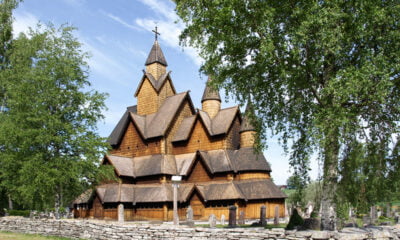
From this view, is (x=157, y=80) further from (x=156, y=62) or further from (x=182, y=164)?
(x=182, y=164)

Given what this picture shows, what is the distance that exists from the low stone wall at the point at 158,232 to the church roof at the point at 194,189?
12895 mm

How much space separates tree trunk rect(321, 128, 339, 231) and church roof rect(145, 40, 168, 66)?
32.4 m

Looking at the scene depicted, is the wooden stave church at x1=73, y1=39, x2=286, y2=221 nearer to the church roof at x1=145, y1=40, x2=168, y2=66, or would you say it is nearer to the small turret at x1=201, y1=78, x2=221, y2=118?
the small turret at x1=201, y1=78, x2=221, y2=118

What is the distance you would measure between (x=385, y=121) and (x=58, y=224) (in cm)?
1573

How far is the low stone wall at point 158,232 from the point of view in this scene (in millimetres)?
10389

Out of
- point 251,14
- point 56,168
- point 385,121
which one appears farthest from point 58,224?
point 385,121

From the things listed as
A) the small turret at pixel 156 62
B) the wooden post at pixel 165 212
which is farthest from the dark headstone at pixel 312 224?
the small turret at pixel 156 62

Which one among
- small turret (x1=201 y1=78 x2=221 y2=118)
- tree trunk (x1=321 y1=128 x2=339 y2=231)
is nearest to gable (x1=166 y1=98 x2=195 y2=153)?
small turret (x1=201 y1=78 x2=221 y2=118)

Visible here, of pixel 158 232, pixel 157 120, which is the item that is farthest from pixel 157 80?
pixel 158 232

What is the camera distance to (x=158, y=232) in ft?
44.2

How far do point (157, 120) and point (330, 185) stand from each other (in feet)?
90.4

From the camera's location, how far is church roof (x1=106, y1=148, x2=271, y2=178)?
32875mm

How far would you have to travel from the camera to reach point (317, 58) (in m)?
13.1

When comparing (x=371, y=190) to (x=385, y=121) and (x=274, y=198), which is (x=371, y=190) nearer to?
(x=385, y=121)
